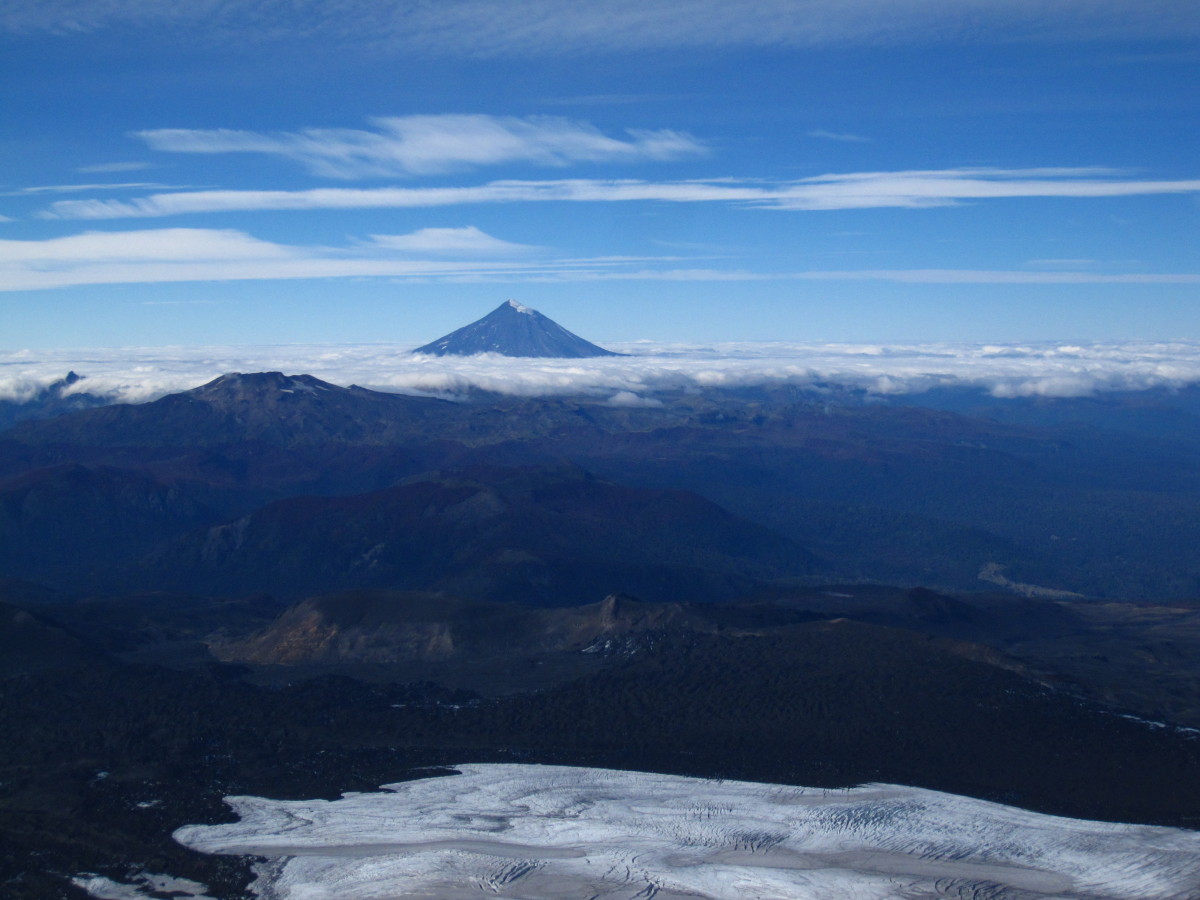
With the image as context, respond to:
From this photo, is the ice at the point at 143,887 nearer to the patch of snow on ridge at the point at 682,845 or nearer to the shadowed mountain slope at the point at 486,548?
the patch of snow on ridge at the point at 682,845

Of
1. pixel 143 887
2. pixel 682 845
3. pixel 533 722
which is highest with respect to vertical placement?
pixel 143 887

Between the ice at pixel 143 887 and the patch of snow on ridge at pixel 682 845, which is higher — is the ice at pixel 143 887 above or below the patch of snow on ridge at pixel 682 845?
above

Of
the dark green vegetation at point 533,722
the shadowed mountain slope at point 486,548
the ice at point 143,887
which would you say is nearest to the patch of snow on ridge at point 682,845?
A: the ice at point 143,887

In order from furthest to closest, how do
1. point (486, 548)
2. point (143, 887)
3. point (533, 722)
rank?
point (486, 548), point (533, 722), point (143, 887)

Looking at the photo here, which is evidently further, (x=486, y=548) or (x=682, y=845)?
(x=486, y=548)

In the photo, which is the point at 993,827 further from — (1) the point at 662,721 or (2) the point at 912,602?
(2) the point at 912,602

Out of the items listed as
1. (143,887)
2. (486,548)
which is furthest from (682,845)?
(486,548)

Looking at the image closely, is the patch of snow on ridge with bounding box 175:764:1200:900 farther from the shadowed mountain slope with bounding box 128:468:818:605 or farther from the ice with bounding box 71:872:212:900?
the shadowed mountain slope with bounding box 128:468:818:605

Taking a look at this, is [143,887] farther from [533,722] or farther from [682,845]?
[533,722]

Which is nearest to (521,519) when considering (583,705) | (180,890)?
(583,705)
